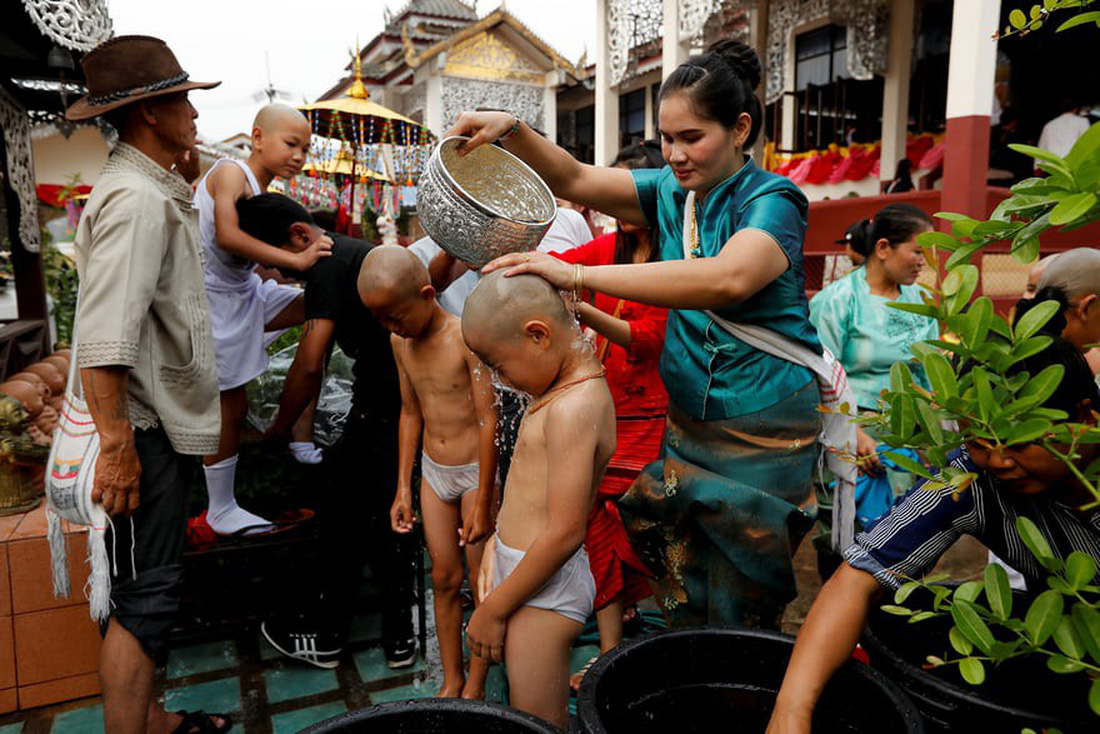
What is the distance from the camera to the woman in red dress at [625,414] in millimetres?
2549

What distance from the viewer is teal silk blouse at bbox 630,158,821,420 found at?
68.1 inches

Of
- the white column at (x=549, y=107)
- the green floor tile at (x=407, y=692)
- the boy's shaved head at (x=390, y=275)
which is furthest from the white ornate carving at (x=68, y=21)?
the white column at (x=549, y=107)

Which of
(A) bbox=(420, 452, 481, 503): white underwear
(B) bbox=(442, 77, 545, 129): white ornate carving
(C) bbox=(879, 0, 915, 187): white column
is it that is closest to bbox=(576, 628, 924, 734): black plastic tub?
(A) bbox=(420, 452, 481, 503): white underwear

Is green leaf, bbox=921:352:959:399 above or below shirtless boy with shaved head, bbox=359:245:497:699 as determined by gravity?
above

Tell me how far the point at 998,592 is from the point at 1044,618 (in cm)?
6

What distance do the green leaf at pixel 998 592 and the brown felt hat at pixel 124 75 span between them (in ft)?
7.77

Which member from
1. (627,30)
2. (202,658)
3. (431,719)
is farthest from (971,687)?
(627,30)

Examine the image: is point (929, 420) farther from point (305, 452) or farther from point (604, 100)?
point (604, 100)

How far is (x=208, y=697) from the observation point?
2697 millimetres

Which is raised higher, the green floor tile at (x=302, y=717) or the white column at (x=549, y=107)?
the white column at (x=549, y=107)

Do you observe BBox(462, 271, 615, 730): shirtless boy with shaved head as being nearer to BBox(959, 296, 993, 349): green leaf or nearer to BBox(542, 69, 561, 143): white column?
BBox(959, 296, 993, 349): green leaf

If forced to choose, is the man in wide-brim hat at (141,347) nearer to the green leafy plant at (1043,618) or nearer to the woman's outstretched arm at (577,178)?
the woman's outstretched arm at (577,178)

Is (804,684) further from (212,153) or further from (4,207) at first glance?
(212,153)

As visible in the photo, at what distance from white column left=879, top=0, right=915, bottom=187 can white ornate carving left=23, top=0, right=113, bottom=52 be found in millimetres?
10062
